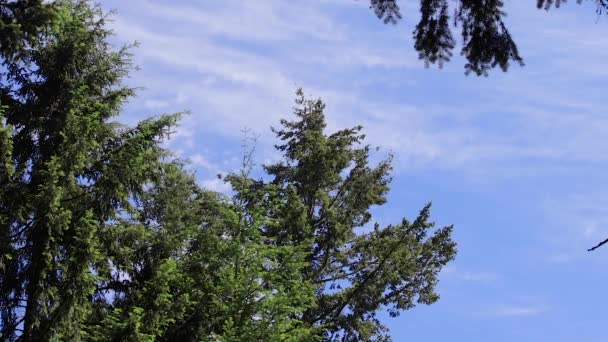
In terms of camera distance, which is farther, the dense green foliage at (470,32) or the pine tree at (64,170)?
the pine tree at (64,170)

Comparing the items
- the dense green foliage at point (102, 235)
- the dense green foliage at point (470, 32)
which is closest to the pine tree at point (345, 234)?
the dense green foliage at point (102, 235)

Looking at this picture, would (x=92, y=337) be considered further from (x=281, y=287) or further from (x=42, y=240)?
(x=281, y=287)

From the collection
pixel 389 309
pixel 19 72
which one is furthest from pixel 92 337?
pixel 389 309

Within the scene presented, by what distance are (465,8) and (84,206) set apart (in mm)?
10627

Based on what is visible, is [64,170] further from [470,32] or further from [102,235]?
[470,32]

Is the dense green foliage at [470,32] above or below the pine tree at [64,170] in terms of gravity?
below

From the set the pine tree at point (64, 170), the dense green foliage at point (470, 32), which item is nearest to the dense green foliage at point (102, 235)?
the pine tree at point (64, 170)

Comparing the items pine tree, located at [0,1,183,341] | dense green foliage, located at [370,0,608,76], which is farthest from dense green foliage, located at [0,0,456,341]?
dense green foliage, located at [370,0,608,76]

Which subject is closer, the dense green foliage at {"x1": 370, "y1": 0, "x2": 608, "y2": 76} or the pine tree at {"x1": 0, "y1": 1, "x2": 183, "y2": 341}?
the dense green foliage at {"x1": 370, "y1": 0, "x2": 608, "y2": 76}

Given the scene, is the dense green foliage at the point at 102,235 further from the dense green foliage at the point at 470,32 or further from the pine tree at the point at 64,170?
the dense green foliage at the point at 470,32

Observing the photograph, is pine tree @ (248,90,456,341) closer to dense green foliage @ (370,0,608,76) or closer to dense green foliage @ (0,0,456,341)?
dense green foliage @ (0,0,456,341)

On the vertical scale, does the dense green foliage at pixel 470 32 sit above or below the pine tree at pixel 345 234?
below

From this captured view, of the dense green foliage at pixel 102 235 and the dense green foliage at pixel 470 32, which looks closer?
the dense green foliage at pixel 470 32

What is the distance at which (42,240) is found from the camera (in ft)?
49.6
